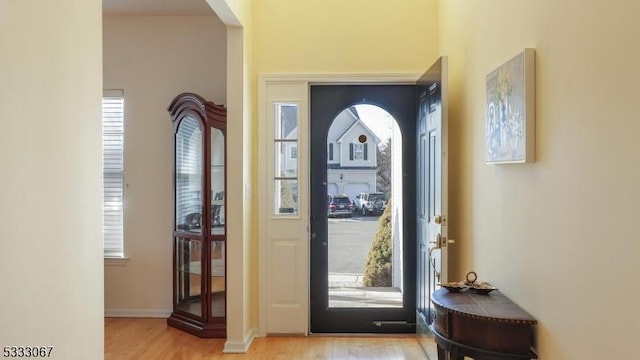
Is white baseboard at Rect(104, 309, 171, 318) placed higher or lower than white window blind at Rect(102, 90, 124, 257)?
lower

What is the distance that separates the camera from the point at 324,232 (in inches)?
168

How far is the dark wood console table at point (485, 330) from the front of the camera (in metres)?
2.06

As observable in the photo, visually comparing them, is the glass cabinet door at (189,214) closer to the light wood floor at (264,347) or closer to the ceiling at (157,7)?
the light wood floor at (264,347)

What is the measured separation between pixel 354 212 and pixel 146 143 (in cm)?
214

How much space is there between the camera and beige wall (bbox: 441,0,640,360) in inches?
56.4

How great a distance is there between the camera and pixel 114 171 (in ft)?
15.8

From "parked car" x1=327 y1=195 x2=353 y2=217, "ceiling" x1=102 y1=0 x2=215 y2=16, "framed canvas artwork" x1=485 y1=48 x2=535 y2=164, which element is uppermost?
"ceiling" x1=102 y1=0 x2=215 y2=16

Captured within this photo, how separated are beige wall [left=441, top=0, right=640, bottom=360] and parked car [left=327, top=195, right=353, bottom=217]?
158 centimetres

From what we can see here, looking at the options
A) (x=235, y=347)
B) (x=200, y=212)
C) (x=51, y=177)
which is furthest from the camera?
(x=200, y=212)

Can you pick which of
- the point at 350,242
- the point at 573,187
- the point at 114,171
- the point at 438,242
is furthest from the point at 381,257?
the point at 114,171

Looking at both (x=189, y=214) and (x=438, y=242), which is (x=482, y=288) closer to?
(x=438, y=242)

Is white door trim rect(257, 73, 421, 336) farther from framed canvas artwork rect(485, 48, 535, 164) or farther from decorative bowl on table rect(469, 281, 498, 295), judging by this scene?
decorative bowl on table rect(469, 281, 498, 295)

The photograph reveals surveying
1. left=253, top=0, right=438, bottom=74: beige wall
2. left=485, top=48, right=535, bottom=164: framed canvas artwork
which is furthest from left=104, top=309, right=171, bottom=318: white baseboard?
left=485, top=48, right=535, bottom=164: framed canvas artwork

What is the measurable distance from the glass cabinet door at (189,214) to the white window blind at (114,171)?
0.70m
